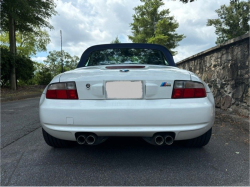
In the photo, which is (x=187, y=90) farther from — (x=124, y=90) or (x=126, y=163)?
(x=126, y=163)

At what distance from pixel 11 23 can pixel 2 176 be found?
13467 mm

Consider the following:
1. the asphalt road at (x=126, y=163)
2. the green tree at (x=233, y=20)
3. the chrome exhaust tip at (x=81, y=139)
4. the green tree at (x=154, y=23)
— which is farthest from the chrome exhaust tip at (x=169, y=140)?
the green tree at (x=233, y=20)

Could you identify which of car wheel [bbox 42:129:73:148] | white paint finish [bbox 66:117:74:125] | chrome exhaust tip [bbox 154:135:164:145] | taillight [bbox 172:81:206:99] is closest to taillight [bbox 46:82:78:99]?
white paint finish [bbox 66:117:74:125]

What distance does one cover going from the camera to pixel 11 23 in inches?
490

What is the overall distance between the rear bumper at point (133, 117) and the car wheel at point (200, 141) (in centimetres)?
53

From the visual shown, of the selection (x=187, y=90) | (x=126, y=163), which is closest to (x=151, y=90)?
(x=187, y=90)

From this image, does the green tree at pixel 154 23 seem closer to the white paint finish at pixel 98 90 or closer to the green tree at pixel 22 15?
the green tree at pixel 22 15

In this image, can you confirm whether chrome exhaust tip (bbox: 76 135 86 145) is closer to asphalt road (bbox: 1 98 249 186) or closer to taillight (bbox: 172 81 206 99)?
asphalt road (bbox: 1 98 249 186)

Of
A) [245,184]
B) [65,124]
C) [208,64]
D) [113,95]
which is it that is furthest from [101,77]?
[208,64]

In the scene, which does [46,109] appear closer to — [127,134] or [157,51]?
[127,134]

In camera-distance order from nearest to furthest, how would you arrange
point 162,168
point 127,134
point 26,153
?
point 127,134
point 162,168
point 26,153

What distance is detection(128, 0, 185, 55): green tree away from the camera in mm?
26703

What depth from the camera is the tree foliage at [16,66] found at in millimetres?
11641

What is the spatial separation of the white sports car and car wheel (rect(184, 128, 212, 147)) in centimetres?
45
